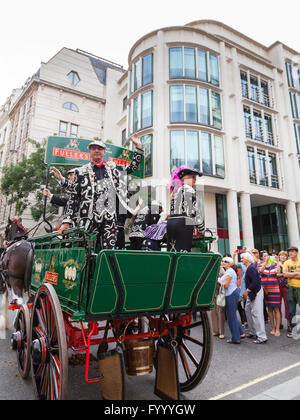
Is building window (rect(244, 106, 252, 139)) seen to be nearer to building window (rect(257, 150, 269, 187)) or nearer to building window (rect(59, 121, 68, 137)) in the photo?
building window (rect(257, 150, 269, 187))

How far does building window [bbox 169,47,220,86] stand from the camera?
→ 19344 mm

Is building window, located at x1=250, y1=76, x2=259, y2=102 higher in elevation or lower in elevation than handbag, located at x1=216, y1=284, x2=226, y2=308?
higher

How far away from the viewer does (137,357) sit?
2.62 metres

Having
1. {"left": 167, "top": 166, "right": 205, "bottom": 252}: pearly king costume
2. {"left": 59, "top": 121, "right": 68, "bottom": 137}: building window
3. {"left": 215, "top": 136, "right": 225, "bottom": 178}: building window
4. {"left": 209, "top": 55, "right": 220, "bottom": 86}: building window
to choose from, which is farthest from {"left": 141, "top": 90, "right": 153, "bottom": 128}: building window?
{"left": 167, "top": 166, "right": 205, "bottom": 252}: pearly king costume

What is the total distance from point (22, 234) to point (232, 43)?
→ 23341 mm

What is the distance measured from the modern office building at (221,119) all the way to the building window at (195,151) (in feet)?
0.22

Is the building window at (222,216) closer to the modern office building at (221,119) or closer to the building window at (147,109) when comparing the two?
the modern office building at (221,119)

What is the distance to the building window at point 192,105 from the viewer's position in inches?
738

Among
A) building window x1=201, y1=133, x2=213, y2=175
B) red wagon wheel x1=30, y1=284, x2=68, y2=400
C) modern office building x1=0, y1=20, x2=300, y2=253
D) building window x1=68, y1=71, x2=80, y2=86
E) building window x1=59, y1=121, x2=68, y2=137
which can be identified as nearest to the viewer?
red wagon wheel x1=30, y1=284, x2=68, y2=400

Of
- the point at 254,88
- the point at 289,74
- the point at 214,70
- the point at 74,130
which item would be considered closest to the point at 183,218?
the point at 214,70

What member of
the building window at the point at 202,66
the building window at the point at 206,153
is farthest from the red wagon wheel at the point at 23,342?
the building window at the point at 202,66

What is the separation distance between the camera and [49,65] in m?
25.0

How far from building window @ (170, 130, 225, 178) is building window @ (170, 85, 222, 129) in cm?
101
